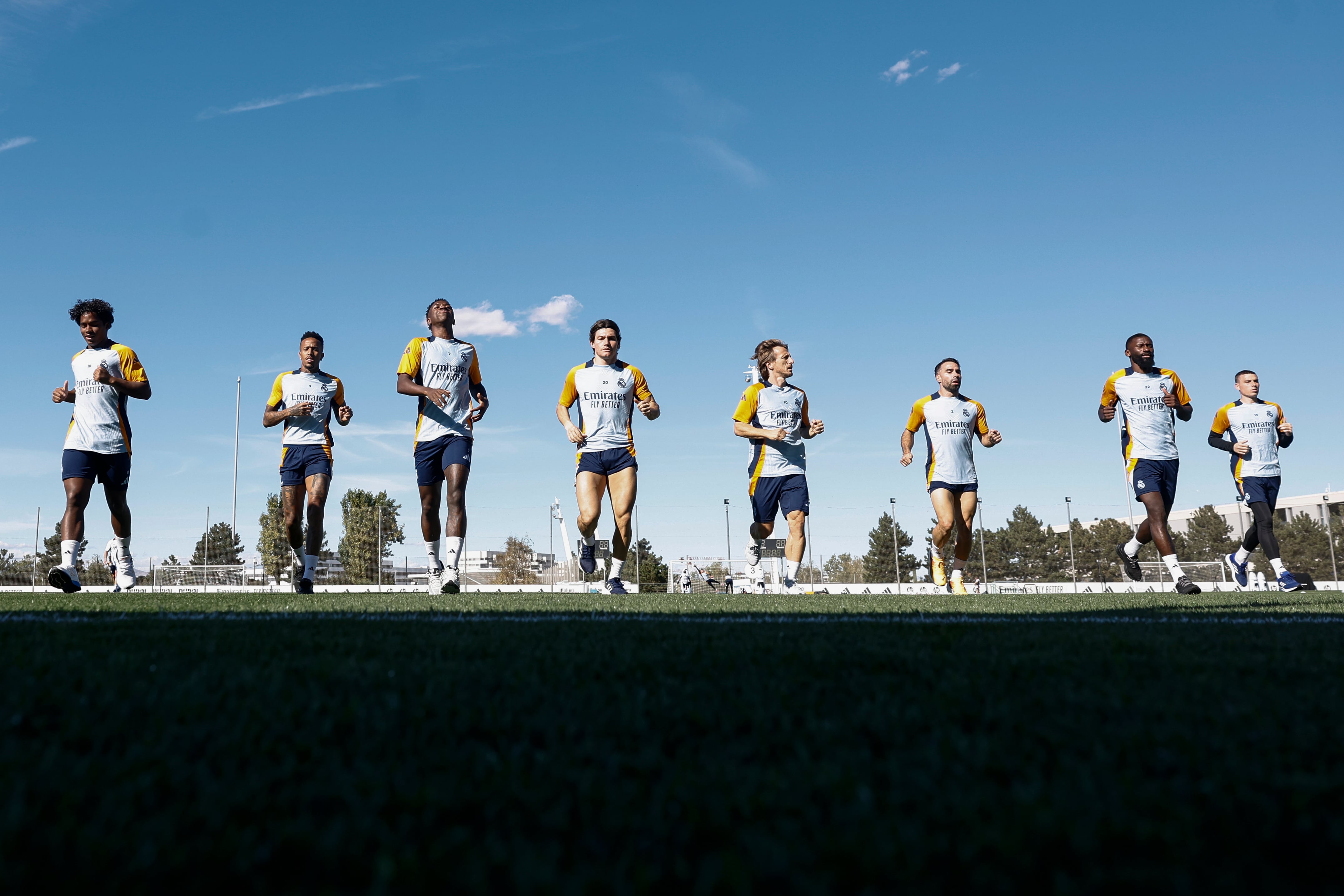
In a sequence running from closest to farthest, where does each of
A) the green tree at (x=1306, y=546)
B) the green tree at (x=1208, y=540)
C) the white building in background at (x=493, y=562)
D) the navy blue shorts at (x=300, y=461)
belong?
the navy blue shorts at (x=300, y=461) < the white building in background at (x=493, y=562) < the green tree at (x=1306, y=546) < the green tree at (x=1208, y=540)

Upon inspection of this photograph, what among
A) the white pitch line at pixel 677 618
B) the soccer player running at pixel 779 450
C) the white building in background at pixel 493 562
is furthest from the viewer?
the white building in background at pixel 493 562

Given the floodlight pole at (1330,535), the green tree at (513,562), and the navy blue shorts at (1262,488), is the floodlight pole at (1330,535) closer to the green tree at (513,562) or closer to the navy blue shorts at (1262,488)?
the navy blue shorts at (1262,488)

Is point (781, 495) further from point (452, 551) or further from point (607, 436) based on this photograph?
point (452, 551)

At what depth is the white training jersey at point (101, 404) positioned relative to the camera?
7.36 m

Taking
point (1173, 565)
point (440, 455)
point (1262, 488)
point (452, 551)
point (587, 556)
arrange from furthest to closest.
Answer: point (1262, 488) < point (1173, 565) < point (587, 556) < point (440, 455) < point (452, 551)

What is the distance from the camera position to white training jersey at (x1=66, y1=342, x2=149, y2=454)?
736 cm

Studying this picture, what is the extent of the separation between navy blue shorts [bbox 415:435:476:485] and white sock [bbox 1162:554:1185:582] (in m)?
7.01

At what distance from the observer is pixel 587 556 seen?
880cm

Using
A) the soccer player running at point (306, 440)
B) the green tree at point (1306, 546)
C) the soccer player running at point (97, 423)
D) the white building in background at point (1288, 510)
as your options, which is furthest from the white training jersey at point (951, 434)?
the white building in background at point (1288, 510)

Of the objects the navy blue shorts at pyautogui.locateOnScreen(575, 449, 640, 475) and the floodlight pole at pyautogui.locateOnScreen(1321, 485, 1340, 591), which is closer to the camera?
the navy blue shorts at pyautogui.locateOnScreen(575, 449, 640, 475)

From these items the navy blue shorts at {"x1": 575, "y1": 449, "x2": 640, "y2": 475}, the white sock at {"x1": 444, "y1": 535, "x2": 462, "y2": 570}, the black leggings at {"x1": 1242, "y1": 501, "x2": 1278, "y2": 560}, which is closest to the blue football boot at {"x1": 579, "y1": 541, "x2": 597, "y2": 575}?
the navy blue shorts at {"x1": 575, "y1": 449, "x2": 640, "y2": 475}

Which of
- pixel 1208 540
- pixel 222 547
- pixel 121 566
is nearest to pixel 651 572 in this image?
pixel 222 547

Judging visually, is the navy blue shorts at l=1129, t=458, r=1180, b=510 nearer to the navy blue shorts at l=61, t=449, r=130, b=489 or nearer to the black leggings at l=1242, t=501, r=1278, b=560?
the black leggings at l=1242, t=501, r=1278, b=560

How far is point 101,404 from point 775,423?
6146mm
